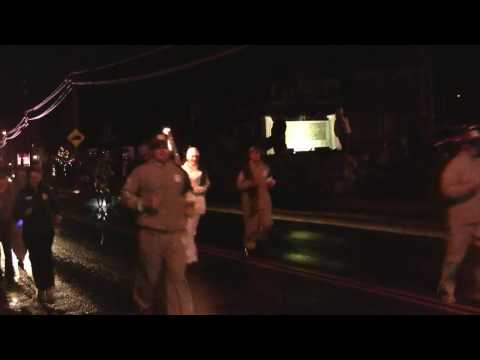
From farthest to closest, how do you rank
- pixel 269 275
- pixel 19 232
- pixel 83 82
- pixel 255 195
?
pixel 83 82 < pixel 255 195 < pixel 19 232 < pixel 269 275

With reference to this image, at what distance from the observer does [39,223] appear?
29.8ft

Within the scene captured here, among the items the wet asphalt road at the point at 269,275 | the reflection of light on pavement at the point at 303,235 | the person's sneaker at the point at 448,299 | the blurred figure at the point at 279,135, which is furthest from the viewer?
the blurred figure at the point at 279,135

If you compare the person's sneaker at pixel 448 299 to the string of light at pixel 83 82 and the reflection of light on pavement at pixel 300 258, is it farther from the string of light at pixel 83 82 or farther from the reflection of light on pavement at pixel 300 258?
the string of light at pixel 83 82

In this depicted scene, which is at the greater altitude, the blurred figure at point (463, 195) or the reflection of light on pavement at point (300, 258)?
the blurred figure at point (463, 195)

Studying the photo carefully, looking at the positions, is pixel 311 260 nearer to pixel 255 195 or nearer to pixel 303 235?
pixel 255 195

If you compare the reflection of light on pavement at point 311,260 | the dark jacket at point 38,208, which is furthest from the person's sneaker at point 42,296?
the reflection of light on pavement at point 311,260

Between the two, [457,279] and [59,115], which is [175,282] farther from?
[59,115]

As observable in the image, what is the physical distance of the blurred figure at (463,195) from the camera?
8.02m

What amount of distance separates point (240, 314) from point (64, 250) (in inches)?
304

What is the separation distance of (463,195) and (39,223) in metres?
5.05

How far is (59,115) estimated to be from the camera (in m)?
64.7

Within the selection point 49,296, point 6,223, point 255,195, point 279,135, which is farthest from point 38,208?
point 279,135

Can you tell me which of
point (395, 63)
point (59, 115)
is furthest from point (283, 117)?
point (59, 115)

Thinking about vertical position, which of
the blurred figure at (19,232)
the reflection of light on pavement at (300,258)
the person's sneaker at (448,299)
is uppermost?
the blurred figure at (19,232)
